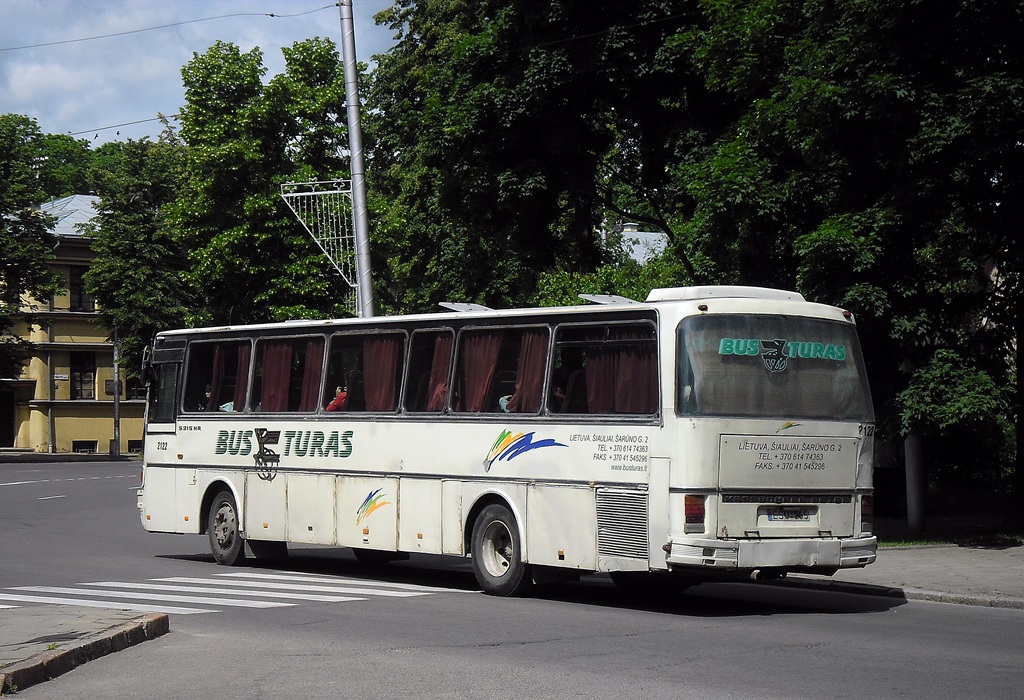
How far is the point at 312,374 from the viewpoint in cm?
1842

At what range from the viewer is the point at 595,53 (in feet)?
84.1

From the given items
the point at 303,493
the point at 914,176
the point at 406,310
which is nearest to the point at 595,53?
the point at 914,176

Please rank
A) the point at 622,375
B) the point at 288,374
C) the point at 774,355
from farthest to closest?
the point at 288,374 → the point at 622,375 → the point at 774,355

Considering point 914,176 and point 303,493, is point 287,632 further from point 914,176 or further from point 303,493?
point 914,176

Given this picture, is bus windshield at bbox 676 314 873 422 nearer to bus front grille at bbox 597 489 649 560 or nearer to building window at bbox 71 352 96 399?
bus front grille at bbox 597 489 649 560

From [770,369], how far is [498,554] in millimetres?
3715

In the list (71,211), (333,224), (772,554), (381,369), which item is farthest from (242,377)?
(71,211)

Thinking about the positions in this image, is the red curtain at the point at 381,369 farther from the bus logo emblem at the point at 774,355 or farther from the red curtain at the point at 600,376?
the bus logo emblem at the point at 774,355

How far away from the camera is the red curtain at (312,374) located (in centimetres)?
1833

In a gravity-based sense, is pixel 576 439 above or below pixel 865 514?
above

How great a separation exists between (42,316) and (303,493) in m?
62.4

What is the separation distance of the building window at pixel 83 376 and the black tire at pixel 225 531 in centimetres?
6089

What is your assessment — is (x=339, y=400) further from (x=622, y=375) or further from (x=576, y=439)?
(x=622, y=375)

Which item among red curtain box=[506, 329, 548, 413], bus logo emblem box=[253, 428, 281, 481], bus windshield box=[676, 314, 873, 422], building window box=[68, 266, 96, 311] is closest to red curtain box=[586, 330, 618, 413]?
red curtain box=[506, 329, 548, 413]
